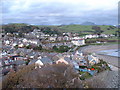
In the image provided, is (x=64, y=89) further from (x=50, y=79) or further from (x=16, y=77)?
(x=16, y=77)

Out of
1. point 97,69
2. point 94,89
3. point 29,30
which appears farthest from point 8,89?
point 29,30

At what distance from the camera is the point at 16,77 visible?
529cm

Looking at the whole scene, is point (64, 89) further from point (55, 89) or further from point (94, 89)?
point (94, 89)

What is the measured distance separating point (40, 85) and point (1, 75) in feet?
11.7

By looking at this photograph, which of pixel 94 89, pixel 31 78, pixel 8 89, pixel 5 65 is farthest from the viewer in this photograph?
pixel 5 65

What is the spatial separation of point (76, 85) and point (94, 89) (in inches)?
23.8

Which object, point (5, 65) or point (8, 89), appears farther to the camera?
point (5, 65)

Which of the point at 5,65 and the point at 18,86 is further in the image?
the point at 5,65

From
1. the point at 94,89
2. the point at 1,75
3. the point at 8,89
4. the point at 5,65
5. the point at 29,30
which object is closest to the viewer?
the point at 94,89

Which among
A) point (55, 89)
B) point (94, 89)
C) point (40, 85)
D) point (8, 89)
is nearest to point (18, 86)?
point (8, 89)

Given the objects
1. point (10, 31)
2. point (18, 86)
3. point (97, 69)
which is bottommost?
point (97, 69)

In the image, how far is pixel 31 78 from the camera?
5035mm

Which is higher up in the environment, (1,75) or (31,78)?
(31,78)

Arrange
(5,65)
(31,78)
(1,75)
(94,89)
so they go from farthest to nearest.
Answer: (5,65), (1,75), (31,78), (94,89)
